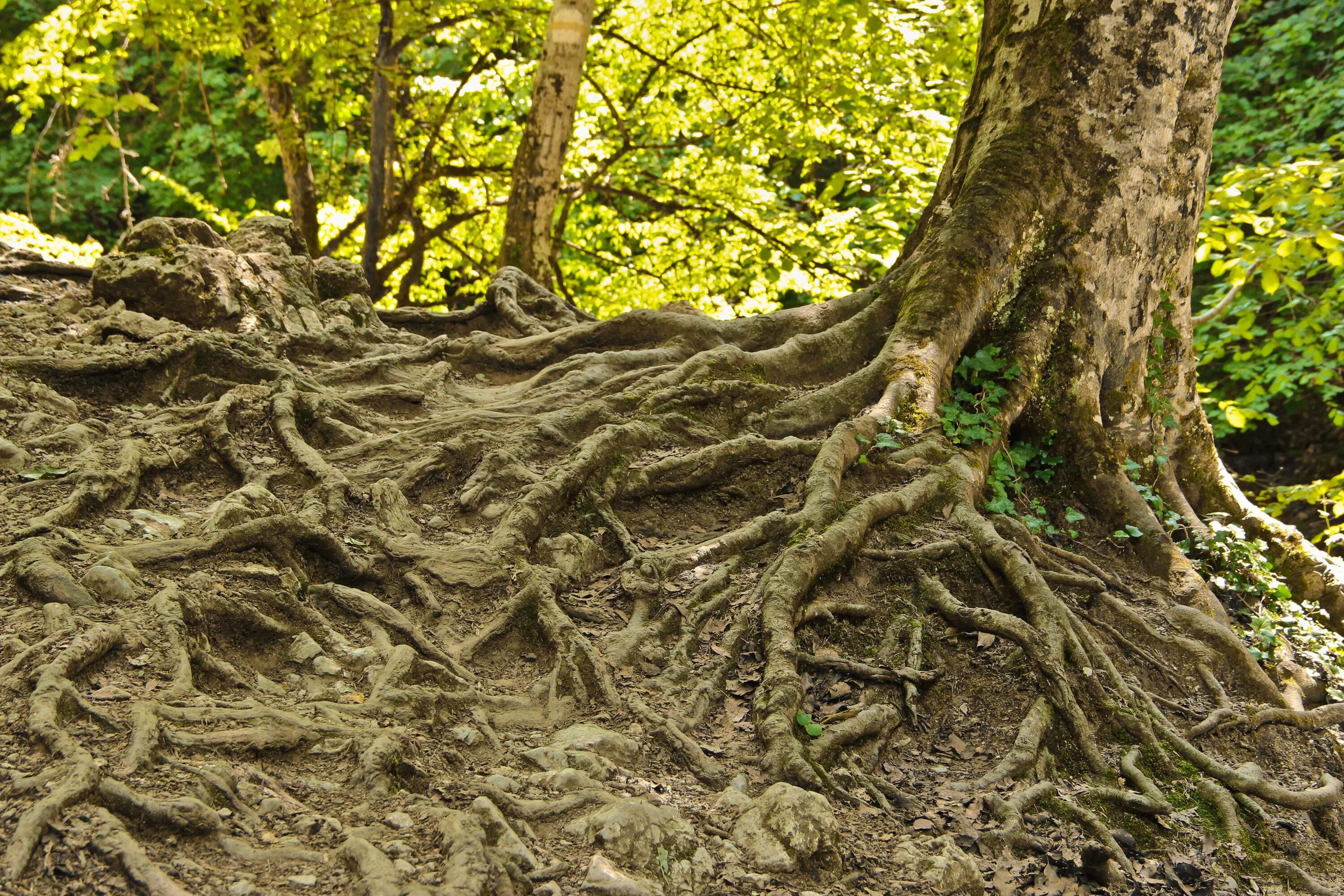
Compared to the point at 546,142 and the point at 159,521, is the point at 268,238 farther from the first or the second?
the point at 159,521

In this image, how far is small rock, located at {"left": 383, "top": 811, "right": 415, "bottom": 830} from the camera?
8.63 feet

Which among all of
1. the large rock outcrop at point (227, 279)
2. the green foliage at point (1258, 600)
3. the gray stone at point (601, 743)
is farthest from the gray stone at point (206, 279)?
the green foliage at point (1258, 600)

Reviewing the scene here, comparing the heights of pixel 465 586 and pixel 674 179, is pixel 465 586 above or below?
below

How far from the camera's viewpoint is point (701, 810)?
309cm

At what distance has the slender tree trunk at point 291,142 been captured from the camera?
1169 centimetres

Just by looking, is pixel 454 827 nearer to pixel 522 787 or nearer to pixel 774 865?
pixel 522 787

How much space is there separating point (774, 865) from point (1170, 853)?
1.54 metres

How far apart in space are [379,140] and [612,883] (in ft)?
36.5

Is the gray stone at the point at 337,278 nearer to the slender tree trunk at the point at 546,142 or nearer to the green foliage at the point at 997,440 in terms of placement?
the slender tree trunk at the point at 546,142

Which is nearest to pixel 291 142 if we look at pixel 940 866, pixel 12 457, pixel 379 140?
pixel 379 140

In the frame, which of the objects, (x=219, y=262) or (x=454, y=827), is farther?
(x=219, y=262)

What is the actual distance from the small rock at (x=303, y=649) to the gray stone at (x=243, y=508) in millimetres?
585

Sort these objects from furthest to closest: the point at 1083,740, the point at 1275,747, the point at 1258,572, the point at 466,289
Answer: the point at 466,289
the point at 1258,572
the point at 1275,747
the point at 1083,740

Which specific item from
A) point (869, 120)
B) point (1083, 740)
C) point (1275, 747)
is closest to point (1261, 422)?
point (869, 120)
